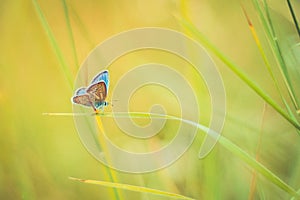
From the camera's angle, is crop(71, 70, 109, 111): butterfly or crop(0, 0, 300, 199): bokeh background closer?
crop(71, 70, 109, 111): butterfly

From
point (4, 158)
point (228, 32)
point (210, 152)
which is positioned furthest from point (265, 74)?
point (4, 158)

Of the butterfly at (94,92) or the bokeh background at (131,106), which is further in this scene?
the bokeh background at (131,106)

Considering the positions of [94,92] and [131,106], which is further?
[131,106]

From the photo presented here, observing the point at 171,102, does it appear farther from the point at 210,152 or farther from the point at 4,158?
the point at 4,158
